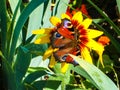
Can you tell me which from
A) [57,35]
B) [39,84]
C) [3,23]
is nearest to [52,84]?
[39,84]

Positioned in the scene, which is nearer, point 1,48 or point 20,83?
point 20,83

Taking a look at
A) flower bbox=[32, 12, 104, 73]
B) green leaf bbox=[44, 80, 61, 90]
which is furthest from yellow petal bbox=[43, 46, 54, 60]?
green leaf bbox=[44, 80, 61, 90]

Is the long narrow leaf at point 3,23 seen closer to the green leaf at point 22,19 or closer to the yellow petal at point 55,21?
the green leaf at point 22,19

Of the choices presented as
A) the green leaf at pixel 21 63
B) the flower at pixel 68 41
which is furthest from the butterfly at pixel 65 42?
the green leaf at pixel 21 63

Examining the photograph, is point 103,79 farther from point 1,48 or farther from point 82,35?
point 1,48

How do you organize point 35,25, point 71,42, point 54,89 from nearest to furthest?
point 71,42 < point 54,89 < point 35,25

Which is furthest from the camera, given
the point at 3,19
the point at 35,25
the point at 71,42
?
the point at 35,25

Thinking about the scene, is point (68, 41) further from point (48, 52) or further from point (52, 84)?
point (52, 84)

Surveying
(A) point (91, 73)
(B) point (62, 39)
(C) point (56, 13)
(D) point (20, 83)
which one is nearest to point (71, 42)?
(B) point (62, 39)
